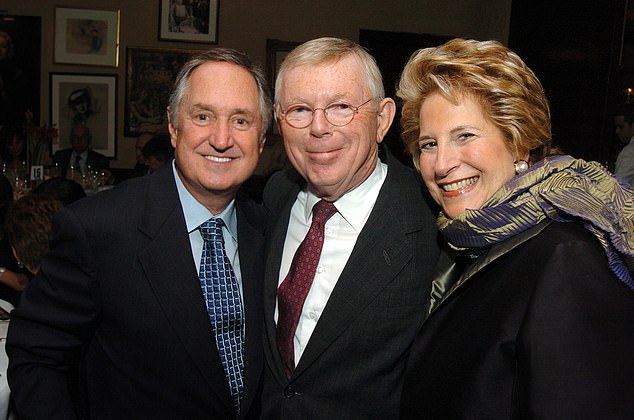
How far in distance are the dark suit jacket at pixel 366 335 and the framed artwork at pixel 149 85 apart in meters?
6.08

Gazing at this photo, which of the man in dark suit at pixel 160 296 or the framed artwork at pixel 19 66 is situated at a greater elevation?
the framed artwork at pixel 19 66

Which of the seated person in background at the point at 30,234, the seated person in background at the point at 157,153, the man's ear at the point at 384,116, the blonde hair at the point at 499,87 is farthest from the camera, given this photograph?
the seated person in background at the point at 157,153

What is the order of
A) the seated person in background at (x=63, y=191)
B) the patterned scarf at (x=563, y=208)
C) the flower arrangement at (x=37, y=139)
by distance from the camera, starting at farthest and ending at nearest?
the flower arrangement at (x=37, y=139) → the seated person in background at (x=63, y=191) → the patterned scarf at (x=563, y=208)

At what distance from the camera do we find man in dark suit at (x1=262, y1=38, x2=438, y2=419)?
1702 mm

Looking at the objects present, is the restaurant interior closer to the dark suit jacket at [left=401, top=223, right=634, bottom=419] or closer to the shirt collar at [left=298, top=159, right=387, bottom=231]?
the shirt collar at [left=298, top=159, right=387, bottom=231]

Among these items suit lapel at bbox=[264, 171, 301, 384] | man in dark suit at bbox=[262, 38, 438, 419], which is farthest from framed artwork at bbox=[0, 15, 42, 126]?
man in dark suit at bbox=[262, 38, 438, 419]

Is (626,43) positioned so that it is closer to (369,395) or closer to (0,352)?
(369,395)

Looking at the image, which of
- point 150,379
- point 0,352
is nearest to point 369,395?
point 150,379

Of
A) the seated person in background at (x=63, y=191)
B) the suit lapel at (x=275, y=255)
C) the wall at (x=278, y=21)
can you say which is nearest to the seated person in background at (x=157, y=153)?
the wall at (x=278, y=21)

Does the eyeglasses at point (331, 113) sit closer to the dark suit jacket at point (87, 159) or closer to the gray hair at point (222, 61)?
the gray hair at point (222, 61)

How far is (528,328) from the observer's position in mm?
1221

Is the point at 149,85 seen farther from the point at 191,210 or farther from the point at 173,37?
the point at 191,210

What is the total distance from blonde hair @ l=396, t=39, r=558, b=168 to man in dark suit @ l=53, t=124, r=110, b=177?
6249 millimetres

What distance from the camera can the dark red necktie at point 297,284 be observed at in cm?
181
